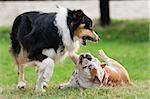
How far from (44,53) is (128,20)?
458 inches

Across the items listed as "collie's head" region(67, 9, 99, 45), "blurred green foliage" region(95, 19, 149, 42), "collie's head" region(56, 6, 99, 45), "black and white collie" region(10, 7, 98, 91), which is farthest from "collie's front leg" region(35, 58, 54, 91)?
"blurred green foliage" region(95, 19, 149, 42)

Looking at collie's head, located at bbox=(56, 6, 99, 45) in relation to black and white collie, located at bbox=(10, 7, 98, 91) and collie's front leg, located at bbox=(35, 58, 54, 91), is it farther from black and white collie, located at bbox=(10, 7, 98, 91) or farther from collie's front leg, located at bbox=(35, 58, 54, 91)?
collie's front leg, located at bbox=(35, 58, 54, 91)

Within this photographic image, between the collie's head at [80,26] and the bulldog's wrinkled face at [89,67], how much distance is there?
33 centimetres

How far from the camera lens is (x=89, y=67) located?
8.72 m

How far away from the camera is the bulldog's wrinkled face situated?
28.6 ft

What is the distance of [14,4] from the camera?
22.4 metres

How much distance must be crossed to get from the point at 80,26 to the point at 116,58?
7.55 metres

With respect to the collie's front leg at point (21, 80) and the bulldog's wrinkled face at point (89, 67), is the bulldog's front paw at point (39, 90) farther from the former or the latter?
the bulldog's wrinkled face at point (89, 67)

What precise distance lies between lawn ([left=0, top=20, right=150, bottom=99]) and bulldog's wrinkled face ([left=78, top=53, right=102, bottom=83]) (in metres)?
0.25

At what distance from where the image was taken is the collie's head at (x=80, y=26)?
8665 millimetres

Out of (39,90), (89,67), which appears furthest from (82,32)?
(39,90)

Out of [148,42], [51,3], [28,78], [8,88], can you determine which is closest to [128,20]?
[148,42]

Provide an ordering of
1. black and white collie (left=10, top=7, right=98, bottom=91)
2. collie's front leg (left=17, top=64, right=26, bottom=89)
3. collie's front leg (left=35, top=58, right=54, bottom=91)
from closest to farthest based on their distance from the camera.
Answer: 1. collie's front leg (left=35, top=58, right=54, bottom=91)
2. black and white collie (left=10, top=7, right=98, bottom=91)
3. collie's front leg (left=17, top=64, right=26, bottom=89)

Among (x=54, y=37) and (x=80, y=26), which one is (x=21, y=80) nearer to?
(x=54, y=37)
